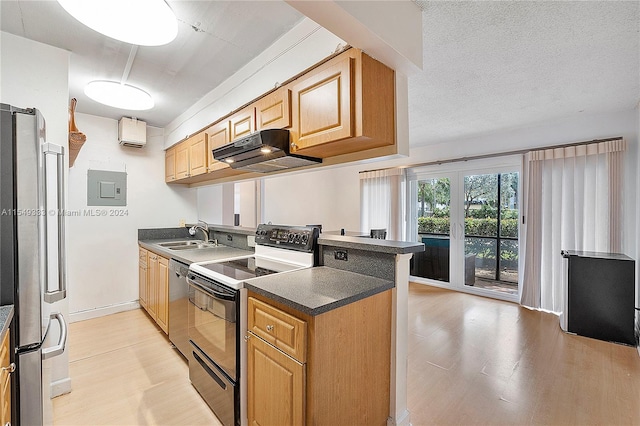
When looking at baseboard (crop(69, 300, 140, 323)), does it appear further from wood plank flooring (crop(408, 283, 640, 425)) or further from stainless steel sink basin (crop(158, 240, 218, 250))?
wood plank flooring (crop(408, 283, 640, 425))

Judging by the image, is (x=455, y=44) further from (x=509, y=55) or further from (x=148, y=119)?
(x=148, y=119)

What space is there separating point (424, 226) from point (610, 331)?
8.51ft

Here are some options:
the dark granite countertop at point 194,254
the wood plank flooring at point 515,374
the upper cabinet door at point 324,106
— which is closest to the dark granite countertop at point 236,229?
the dark granite countertop at point 194,254

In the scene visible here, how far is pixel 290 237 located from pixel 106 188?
112 inches

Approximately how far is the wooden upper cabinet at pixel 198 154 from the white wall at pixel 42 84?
43.6 inches

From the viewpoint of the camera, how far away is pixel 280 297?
1.29 meters

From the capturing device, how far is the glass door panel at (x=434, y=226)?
4742mm

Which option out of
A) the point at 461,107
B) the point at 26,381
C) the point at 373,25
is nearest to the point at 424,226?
the point at 461,107

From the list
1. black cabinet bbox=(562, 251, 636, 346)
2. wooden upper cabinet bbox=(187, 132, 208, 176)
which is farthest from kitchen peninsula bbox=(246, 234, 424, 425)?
black cabinet bbox=(562, 251, 636, 346)

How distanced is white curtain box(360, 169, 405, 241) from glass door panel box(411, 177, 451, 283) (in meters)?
0.35

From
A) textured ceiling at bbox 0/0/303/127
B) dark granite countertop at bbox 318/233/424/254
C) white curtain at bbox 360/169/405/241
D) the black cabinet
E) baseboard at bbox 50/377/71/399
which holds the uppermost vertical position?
textured ceiling at bbox 0/0/303/127

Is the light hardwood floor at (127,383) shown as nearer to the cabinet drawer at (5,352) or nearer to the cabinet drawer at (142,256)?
the cabinet drawer at (142,256)

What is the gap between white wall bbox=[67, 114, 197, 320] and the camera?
130 inches

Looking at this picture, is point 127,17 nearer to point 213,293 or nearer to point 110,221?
point 213,293
